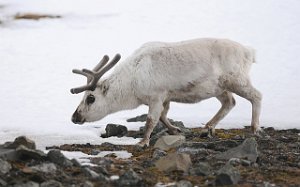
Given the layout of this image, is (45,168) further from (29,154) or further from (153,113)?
(153,113)

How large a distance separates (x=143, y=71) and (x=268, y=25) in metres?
18.5

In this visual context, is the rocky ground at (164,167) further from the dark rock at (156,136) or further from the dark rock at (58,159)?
the dark rock at (156,136)

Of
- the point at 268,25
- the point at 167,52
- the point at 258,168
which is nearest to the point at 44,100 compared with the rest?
the point at 167,52

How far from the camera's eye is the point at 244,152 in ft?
27.1

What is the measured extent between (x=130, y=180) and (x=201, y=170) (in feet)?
3.53

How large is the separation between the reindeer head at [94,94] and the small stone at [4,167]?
4.13 metres

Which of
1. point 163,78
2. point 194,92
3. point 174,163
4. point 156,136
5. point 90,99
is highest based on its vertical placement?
point 163,78

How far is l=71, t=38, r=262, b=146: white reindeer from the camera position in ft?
34.9

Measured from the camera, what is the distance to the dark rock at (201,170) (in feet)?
23.8

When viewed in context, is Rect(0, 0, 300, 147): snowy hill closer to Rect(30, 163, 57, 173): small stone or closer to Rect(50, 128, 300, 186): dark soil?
Rect(50, 128, 300, 186): dark soil

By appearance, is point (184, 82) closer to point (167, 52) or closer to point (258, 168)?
point (167, 52)

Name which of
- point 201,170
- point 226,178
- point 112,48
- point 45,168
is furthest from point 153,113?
point 112,48

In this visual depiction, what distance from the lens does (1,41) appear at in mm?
25656

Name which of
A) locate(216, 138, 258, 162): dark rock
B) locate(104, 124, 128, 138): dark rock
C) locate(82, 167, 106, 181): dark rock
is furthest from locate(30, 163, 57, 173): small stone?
locate(104, 124, 128, 138): dark rock
